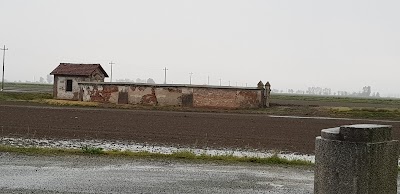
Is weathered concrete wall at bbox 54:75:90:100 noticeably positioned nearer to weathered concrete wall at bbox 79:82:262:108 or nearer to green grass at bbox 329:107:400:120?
weathered concrete wall at bbox 79:82:262:108

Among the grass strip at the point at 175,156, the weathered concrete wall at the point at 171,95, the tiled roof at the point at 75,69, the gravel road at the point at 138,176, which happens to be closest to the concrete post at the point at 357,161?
the gravel road at the point at 138,176

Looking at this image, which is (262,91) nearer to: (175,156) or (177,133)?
(177,133)

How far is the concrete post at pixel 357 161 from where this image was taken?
129 inches

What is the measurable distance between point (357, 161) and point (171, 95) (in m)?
39.2

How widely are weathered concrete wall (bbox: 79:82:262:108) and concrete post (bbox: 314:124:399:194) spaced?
3737cm

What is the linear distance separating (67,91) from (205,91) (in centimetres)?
1447

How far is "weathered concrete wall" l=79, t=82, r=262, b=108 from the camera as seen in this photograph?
41031 mm

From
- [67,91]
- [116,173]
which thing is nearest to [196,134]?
[116,173]

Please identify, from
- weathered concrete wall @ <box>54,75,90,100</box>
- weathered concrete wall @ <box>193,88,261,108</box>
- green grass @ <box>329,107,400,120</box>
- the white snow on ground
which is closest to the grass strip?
the white snow on ground

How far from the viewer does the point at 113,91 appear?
43250mm

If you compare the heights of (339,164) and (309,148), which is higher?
(339,164)

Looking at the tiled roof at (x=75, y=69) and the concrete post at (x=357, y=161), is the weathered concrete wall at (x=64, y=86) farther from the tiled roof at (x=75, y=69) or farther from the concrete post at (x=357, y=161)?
the concrete post at (x=357, y=161)

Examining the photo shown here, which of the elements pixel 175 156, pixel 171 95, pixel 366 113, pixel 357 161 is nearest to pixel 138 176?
pixel 175 156

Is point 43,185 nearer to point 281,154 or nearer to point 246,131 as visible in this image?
point 281,154
